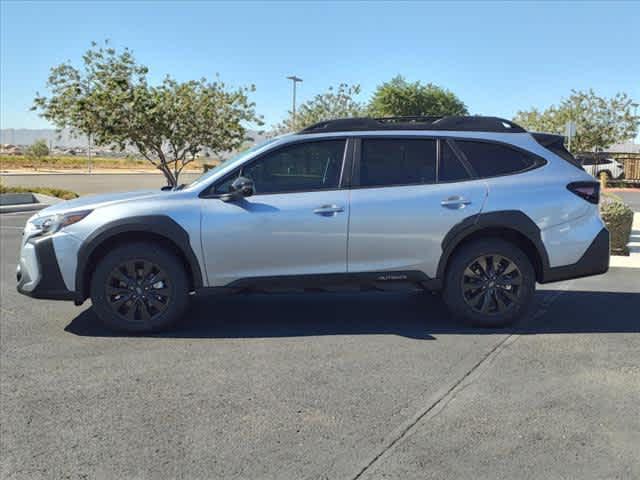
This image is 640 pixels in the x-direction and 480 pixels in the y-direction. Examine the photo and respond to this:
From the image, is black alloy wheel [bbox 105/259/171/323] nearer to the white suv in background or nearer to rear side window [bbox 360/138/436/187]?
rear side window [bbox 360/138/436/187]

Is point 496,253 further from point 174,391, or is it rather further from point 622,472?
point 174,391

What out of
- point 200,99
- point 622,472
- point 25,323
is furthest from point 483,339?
point 200,99

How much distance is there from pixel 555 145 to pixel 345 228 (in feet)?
7.09

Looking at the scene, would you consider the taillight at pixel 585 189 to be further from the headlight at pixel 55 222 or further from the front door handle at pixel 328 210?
the headlight at pixel 55 222

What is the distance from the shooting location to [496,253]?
5.63m

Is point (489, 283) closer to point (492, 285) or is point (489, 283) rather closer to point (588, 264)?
point (492, 285)

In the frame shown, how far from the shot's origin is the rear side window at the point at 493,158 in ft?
18.8

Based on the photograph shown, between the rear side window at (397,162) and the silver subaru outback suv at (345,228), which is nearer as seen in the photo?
the silver subaru outback suv at (345,228)

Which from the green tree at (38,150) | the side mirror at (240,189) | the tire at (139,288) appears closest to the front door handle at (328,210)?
the side mirror at (240,189)

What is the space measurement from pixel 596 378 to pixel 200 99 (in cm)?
1477

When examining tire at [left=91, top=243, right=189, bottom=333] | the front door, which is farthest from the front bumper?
the front door

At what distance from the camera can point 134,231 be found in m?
5.41

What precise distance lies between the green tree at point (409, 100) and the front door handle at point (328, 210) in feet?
143

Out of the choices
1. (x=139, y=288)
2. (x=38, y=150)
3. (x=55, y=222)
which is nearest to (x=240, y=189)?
(x=139, y=288)
